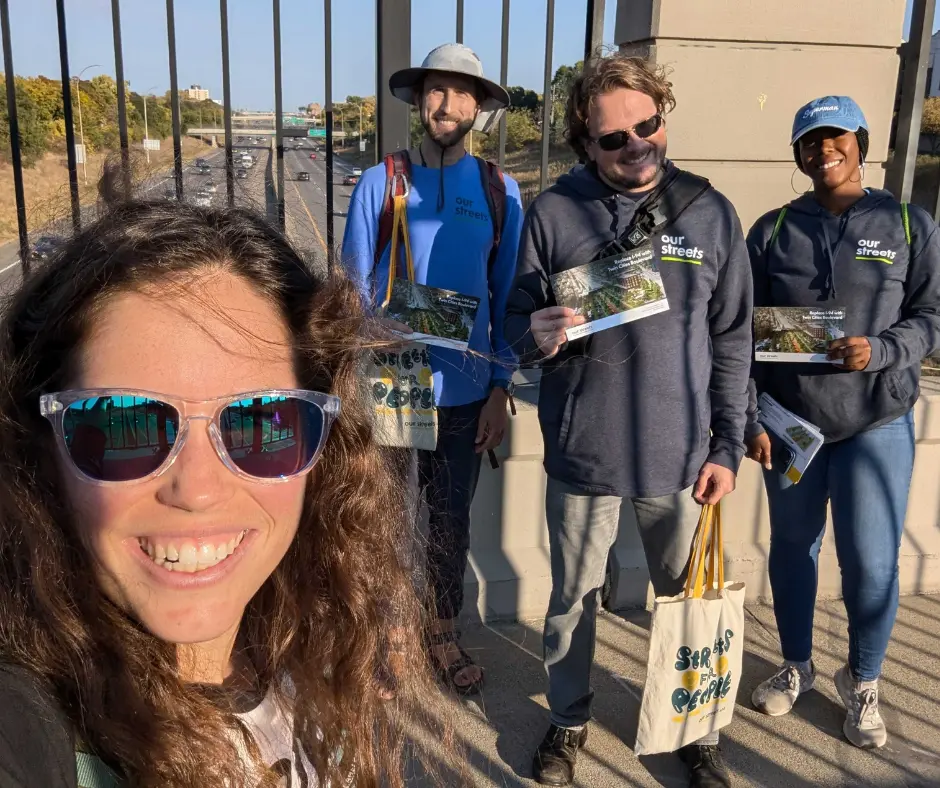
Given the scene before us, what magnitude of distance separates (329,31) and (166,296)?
2.60 meters

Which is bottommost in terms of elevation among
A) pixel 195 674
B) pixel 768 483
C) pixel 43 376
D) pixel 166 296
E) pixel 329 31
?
pixel 768 483

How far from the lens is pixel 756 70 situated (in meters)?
3.54

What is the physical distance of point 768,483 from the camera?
2.94 m

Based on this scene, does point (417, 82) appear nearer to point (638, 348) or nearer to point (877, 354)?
point (638, 348)

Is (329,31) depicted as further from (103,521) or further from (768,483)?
(103,521)

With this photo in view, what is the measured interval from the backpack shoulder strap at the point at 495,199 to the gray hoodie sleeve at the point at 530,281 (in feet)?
1.44

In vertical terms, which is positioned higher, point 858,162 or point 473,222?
point 858,162


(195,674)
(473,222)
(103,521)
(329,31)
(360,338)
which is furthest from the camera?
(329,31)

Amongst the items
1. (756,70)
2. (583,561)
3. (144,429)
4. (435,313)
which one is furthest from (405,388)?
(756,70)

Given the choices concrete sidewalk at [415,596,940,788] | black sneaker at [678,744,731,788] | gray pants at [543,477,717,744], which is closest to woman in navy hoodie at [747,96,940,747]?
concrete sidewalk at [415,596,940,788]

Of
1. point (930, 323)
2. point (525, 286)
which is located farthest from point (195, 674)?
point (930, 323)

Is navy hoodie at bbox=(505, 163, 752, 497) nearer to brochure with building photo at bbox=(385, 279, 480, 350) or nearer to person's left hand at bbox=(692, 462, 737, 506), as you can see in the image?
person's left hand at bbox=(692, 462, 737, 506)

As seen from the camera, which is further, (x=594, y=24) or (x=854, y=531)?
(x=594, y=24)

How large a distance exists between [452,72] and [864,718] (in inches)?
106
